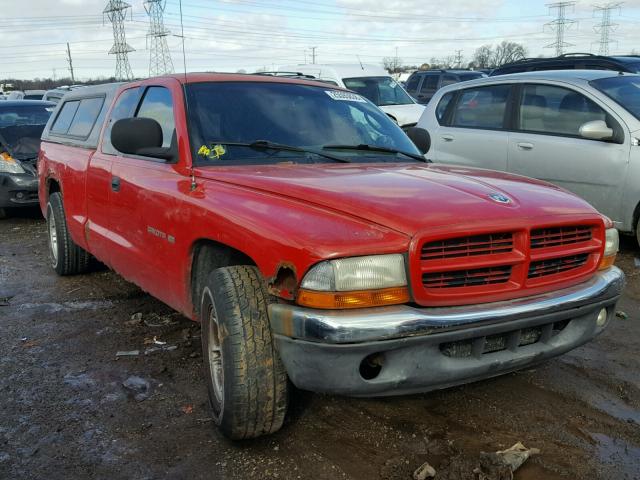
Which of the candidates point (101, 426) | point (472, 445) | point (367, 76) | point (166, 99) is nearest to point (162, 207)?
point (166, 99)

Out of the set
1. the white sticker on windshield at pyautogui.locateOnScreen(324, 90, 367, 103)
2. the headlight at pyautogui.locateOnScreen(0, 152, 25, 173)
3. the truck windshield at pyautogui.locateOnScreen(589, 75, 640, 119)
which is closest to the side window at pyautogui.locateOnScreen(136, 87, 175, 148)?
the white sticker on windshield at pyautogui.locateOnScreen(324, 90, 367, 103)

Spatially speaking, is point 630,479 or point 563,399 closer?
point 630,479

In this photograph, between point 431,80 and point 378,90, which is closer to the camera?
point 378,90

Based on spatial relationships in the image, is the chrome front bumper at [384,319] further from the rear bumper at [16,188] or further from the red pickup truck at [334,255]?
the rear bumper at [16,188]

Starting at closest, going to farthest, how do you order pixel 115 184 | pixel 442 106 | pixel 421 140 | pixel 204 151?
pixel 204 151 < pixel 115 184 < pixel 421 140 < pixel 442 106

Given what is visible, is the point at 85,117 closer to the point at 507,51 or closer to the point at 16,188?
the point at 16,188

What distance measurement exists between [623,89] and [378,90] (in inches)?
291

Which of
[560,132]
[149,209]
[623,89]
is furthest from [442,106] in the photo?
[149,209]

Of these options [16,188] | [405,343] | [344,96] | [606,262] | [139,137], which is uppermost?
[344,96]

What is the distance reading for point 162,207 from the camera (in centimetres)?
354

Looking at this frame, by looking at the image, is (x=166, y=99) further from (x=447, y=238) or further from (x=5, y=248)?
(x=5, y=248)

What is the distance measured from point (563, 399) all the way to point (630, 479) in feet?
2.43

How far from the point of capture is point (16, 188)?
898 cm

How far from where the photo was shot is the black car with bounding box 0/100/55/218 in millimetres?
9000
